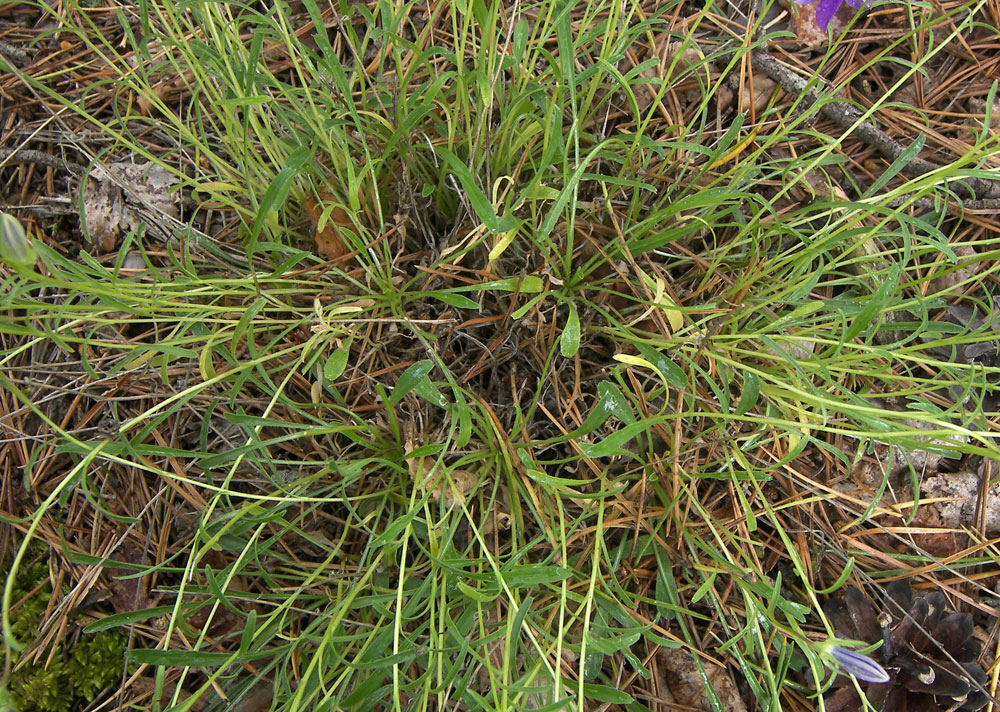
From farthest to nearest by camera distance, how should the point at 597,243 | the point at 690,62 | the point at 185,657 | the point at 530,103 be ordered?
the point at 690,62 < the point at 597,243 < the point at 530,103 < the point at 185,657

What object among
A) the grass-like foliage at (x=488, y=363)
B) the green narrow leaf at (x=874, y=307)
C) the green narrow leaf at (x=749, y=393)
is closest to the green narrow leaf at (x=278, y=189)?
the grass-like foliage at (x=488, y=363)

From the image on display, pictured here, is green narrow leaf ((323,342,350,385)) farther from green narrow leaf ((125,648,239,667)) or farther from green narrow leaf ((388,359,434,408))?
Result: green narrow leaf ((125,648,239,667))

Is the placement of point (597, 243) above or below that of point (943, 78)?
below

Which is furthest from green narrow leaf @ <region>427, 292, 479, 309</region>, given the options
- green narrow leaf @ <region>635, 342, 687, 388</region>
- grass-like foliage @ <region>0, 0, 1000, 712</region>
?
green narrow leaf @ <region>635, 342, 687, 388</region>

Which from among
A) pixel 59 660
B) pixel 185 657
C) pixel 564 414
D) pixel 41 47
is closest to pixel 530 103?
pixel 564 414

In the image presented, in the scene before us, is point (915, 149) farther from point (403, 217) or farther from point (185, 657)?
point (185, 657)

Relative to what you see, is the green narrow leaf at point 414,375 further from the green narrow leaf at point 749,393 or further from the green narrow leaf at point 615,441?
the green narrow leaf at point 749,393

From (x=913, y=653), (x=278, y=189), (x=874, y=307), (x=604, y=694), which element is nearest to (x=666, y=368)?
(x=874, y=307)

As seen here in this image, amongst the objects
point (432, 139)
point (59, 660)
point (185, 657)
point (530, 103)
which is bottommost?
point (59, 660)
